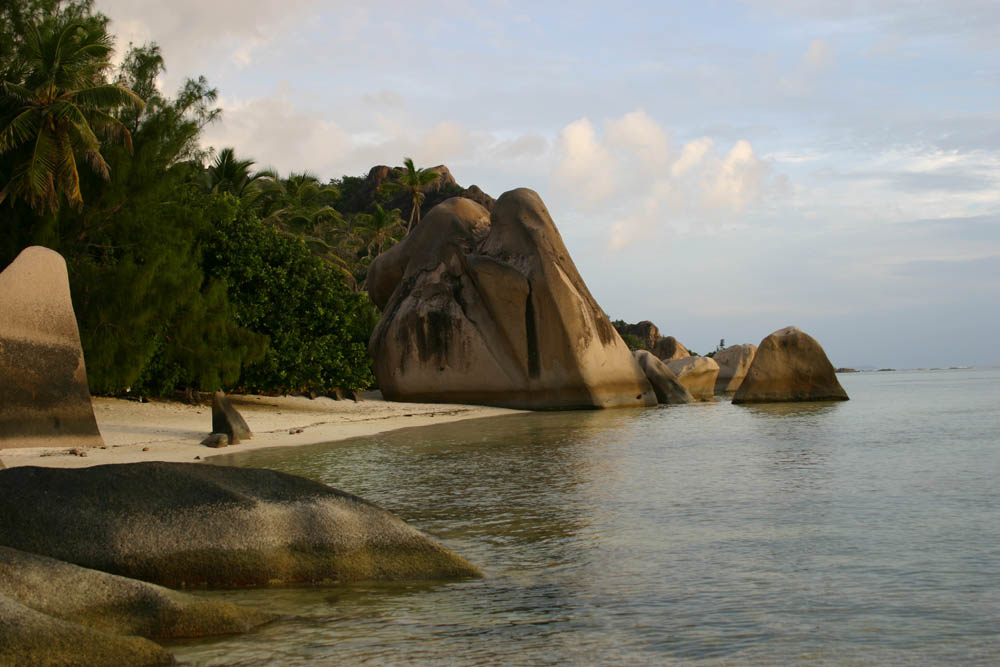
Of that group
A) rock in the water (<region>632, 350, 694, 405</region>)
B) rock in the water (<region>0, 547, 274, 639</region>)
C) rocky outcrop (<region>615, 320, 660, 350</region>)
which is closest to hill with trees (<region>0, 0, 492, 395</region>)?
rock in the water (<region>632, 350, 694, 405</region>)

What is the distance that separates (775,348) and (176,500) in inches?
1117

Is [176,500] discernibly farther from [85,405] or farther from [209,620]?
[85,405]

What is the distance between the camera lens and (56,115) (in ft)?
62.7

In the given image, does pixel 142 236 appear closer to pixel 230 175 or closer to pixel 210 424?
pixel 210 424

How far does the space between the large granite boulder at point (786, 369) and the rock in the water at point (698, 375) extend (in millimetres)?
11292

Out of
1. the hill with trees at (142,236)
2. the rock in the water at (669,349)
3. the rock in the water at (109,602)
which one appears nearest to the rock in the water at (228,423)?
the hill with trees at (142,236)

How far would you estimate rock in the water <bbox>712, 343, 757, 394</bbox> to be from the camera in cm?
5122

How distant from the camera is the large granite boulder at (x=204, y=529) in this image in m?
5.98

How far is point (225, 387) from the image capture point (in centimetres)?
2538

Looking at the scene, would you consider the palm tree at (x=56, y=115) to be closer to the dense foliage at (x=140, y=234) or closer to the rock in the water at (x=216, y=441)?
the dense foliage at (x=140, y=234)

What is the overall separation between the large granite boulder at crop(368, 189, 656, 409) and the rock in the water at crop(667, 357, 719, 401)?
437 inches

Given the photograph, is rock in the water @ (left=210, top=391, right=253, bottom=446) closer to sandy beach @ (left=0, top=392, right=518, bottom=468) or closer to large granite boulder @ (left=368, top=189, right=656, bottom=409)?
sandy beach @ (left=0, top=392, right=518, bottom=468)

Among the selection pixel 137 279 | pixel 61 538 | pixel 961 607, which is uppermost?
pixel 137 279

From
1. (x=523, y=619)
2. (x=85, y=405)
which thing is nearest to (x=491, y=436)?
(x=85, y=405)
